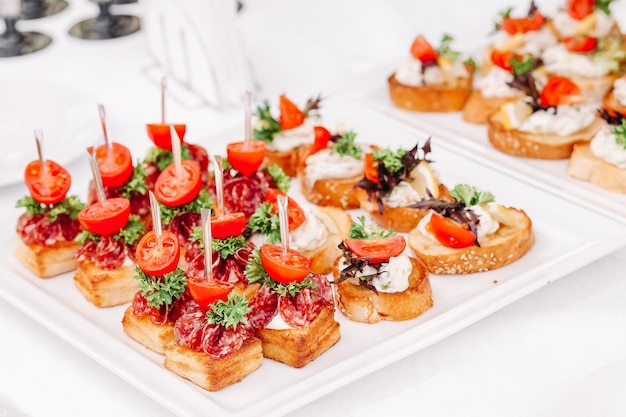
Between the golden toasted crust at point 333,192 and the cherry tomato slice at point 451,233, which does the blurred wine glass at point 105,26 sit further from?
the cherry tomato slice at point 451,233

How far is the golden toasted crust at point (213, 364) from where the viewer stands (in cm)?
256

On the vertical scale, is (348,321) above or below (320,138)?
below

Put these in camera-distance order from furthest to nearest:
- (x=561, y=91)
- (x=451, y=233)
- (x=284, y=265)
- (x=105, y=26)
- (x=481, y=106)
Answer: (x=105, y=26), (x=481, y=106), (x=561, y=91), (x=451, y=233), (x=284, y=265)

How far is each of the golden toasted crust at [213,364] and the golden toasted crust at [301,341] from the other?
0.04 m

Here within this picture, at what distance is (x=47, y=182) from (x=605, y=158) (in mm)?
2024

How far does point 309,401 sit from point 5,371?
3.07 feet

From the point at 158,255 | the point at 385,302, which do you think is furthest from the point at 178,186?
the point at 385,302

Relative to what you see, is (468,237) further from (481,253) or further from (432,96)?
(432,96)

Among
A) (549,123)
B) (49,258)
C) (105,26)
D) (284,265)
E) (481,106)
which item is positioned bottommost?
(105,26)

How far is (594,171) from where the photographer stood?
11.7ft

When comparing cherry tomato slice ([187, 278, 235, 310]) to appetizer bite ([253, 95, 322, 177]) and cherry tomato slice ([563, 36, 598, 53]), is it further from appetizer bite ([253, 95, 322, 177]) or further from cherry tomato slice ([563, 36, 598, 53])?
cherry tomato slice ([563, 36, 598, 53])

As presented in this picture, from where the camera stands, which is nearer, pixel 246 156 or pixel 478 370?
pixel 478 370

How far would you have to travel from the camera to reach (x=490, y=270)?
3.12 meters

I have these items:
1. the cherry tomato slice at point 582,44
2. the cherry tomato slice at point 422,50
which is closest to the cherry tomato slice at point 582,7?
the cherry tomato slice at point 582,44
